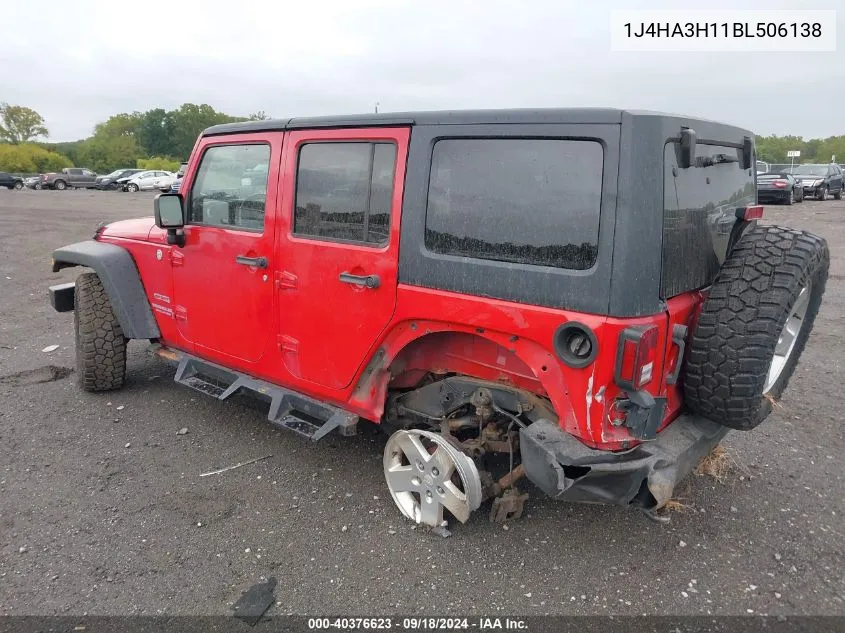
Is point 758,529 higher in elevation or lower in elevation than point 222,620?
higher

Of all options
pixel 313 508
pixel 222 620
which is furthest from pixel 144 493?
pixel 222 620

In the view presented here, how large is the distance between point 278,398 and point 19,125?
300 ft

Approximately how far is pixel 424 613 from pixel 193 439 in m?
2.17

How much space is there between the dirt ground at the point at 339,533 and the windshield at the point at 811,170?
2459cm

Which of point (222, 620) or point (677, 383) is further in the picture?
point (677, 383)

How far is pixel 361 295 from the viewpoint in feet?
10.0

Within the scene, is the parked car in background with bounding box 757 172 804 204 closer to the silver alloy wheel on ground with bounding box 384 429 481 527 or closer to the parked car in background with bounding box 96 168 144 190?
the silver alloy wheel on ground with bounding box 384 429 481 527

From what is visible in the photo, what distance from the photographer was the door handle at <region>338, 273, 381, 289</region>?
2965 mm

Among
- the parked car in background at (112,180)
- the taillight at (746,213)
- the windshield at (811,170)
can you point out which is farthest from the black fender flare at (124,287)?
the parked car in background at (112,180)

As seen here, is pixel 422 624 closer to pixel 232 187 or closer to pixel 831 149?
pixel 232 187

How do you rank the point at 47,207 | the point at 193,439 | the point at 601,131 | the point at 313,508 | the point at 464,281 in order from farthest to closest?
the point at 47,207
the point at 193,439
the point at 313,508
the point at 464,281
the point at 601,131

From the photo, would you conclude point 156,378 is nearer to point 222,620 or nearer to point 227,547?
point 227,547

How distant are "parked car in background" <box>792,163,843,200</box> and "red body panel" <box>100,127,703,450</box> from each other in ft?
84.1

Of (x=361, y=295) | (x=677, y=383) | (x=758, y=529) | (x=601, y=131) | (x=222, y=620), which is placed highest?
(x=601, y=131)
